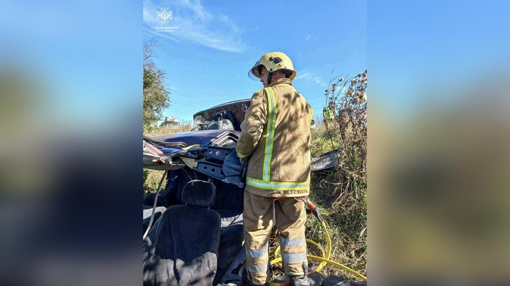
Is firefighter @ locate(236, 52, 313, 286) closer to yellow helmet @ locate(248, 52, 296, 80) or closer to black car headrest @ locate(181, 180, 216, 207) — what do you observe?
yellow helmet @ locate(248, 52, 296, 80)

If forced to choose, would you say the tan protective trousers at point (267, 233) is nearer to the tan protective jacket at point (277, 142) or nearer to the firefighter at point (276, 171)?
the firefighter at point (276, 171)

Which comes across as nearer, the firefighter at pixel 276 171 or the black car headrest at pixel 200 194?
the firefighter at pixel 276 171

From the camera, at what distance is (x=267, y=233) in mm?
2543

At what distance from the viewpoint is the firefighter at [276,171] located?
7.90 feet

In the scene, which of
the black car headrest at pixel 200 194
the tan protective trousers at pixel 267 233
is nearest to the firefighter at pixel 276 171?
the tan protective trousers at pixel 267 233

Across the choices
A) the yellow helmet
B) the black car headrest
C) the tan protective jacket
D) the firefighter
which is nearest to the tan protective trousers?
the firefighter

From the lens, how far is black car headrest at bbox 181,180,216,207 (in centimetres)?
327

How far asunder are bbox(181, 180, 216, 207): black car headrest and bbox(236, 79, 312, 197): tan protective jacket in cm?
91

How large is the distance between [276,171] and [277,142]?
0.26m
